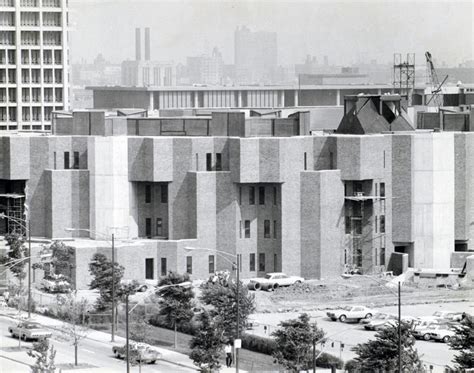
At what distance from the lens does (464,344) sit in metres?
71.1

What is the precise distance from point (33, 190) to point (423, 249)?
2668cm

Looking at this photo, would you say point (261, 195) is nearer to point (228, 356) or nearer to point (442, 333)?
point (442, 333)

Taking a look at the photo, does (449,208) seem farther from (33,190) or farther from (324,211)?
(33,190)

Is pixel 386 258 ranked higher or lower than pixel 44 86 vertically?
lower

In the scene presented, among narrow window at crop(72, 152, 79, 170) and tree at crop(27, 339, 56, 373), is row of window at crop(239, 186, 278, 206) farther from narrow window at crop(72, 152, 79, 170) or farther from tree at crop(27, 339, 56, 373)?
tree at crop(27, 339, 56, 373)

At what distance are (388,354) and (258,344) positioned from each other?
12749mm

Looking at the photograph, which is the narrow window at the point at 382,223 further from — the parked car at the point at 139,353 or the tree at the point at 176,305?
the parked car at the point at 139,353

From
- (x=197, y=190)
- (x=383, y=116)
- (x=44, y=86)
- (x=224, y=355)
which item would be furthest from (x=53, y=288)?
(x=44, y=86)

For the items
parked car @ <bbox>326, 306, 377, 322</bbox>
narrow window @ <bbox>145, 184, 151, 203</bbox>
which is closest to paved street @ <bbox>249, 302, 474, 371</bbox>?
parked car @ <bbox>326, 306, 377, 322</bbox>

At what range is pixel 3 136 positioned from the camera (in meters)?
110

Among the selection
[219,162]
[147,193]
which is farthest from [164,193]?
[219,162]

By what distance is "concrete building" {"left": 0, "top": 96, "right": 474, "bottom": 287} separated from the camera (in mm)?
105188

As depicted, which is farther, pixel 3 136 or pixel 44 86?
pixel 44 86

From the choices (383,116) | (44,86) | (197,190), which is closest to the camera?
(197,190)
